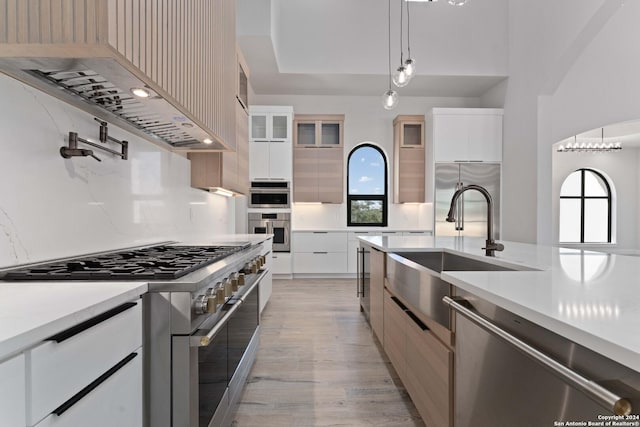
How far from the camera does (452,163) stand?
584cm

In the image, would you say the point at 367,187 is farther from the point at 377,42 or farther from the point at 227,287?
the point at 227,287

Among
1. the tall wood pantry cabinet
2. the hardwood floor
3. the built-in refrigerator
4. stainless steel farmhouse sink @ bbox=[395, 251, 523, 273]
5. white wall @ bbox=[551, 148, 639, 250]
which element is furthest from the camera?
white wall @ bbox=[551, 148, 639, 250]

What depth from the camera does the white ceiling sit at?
217 inches

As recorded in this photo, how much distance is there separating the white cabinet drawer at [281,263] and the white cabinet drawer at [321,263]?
0.57 feet

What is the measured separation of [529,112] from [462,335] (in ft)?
16.8

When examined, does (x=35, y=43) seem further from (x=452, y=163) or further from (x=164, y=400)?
(x=452, y=163)

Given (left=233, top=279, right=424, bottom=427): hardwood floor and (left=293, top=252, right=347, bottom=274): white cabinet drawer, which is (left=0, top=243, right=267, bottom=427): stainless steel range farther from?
(left=293, top=252, right=347, bottom=274): white cabinet drawer

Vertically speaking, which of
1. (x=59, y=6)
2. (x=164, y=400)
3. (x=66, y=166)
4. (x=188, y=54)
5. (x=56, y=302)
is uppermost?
(x=188, y=54)

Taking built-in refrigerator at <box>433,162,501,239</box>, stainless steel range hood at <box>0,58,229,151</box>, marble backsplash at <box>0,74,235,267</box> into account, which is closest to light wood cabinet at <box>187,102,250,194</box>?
marble backsplash at <box>0,74,235,267</box>

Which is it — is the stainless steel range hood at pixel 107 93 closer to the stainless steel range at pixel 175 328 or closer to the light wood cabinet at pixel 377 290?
the stainless steel range at pixel 175 328

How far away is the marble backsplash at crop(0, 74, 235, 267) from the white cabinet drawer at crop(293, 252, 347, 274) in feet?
11.9

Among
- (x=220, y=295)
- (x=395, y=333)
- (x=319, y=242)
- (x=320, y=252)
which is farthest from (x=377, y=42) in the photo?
(x=220, y=295)

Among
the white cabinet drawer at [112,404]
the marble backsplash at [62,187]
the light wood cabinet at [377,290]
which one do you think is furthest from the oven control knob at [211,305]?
the light wood cabinet at [377,290]

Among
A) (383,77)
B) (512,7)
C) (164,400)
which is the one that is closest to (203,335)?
(164,400)
